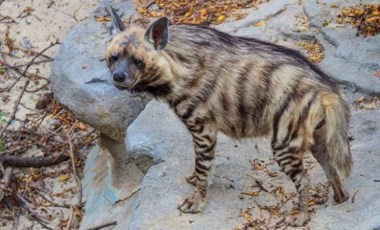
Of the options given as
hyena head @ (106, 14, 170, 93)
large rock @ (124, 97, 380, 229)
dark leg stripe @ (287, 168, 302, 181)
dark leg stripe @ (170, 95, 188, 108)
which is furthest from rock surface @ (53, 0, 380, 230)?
hyena head @ (106, 14, 170, 93)

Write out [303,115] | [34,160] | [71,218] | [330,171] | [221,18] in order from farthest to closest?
[34,160], [221,18], [71,218], [330,171], [303,115]

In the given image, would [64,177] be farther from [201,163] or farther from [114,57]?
[114,57]

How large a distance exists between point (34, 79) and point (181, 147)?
3.21m

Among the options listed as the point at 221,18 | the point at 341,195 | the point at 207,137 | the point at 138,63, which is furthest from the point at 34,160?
the point at 341,195

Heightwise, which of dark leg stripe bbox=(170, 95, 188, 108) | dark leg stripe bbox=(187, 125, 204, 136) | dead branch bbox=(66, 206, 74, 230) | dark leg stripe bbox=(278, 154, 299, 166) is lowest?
dead branch bbox=(66, 206, 74, 230)

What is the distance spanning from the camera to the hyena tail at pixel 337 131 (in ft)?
14.7

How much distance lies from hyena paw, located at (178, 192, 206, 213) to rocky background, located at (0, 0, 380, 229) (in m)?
0.05

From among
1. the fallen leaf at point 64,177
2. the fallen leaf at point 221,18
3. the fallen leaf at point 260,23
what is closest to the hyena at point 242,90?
the fallen leaf at point 260,23

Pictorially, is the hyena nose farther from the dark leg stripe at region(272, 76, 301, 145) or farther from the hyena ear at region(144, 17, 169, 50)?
the dark leg stripe at region(272, 76, 301, 145)

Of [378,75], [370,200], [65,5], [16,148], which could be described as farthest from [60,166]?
[370,200]

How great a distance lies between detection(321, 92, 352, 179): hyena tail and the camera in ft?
14.7

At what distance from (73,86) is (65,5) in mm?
2273

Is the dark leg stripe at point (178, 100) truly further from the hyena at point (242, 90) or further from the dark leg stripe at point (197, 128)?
the dark leg stripe at point (197, 128)

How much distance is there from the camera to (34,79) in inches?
324
